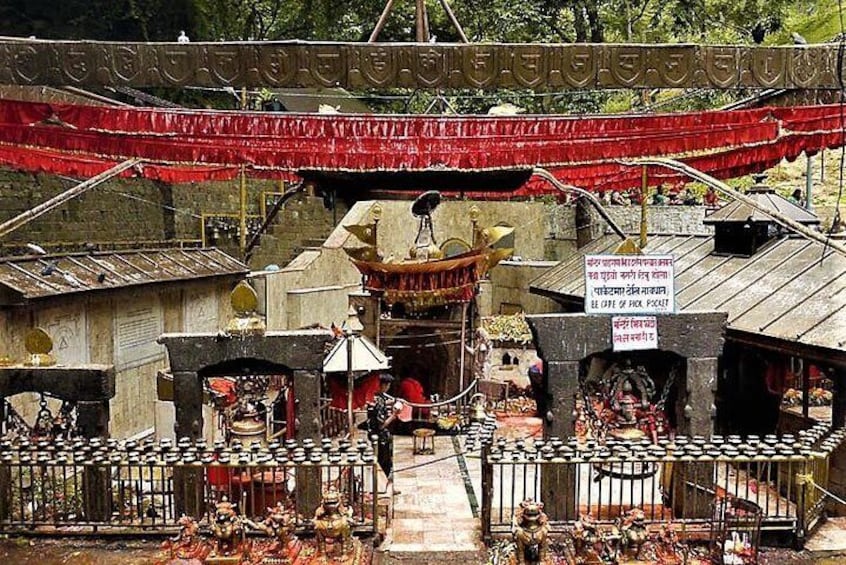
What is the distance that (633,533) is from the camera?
21.0 ft

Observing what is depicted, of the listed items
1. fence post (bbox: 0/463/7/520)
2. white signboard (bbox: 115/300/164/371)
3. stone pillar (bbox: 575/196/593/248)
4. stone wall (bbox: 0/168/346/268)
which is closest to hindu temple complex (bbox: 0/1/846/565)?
fence post (bbox: 0/463/7/520)

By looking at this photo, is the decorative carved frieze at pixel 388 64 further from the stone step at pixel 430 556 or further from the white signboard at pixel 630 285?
the stone step at pixel 430 556

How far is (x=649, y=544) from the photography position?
679 cm

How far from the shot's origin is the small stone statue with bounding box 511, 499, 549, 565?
6.44 m

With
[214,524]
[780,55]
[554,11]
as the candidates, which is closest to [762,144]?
[780,55]

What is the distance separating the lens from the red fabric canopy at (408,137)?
754cm

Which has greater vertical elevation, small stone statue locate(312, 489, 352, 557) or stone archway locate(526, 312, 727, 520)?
stone archway locate(526, 312, 727, 520)

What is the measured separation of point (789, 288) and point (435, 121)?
512 centimetres

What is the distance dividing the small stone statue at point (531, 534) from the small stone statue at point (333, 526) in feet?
5.16

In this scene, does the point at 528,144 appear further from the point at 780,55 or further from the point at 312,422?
the point at 312,422

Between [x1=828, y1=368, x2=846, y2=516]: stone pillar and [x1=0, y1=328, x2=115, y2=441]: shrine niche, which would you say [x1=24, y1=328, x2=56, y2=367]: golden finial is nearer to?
[x1=0, y1=328, x2=115, y2=441]: shrine niche

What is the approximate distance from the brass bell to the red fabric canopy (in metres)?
5.15

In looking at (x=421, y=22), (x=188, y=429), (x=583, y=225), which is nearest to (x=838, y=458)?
(x=421, y=22)

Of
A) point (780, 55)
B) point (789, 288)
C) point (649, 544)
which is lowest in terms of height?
point (649, 544)
